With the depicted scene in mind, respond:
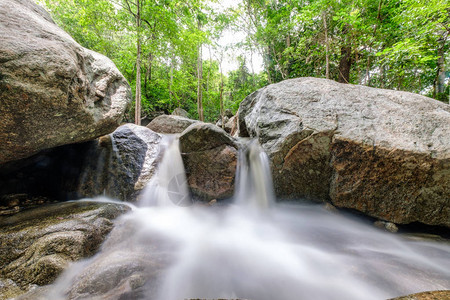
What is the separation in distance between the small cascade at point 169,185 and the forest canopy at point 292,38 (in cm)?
605

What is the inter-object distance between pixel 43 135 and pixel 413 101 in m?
7.16

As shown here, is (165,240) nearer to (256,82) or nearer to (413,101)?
(413,101)

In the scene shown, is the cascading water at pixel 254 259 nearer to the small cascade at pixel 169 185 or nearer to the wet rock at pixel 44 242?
the wet rock at pixel 44 242

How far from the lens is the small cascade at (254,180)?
423 centimetres

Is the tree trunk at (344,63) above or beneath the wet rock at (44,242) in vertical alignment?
above

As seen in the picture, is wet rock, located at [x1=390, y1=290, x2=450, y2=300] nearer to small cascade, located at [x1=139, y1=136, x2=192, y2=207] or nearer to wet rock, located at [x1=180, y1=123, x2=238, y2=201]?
wet rock, located at [x1=180, y1=123, x2=238, y2=201]

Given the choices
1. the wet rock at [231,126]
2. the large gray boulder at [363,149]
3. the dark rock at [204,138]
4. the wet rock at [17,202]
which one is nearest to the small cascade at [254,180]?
the large gray boulder at [363,149]

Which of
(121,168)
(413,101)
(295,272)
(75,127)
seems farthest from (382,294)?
(121,168)

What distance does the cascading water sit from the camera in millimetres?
1901

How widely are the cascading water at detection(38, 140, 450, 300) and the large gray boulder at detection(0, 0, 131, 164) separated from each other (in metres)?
1.93

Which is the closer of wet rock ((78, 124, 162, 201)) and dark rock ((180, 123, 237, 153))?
wet rock ((78, 124, 162, 201))

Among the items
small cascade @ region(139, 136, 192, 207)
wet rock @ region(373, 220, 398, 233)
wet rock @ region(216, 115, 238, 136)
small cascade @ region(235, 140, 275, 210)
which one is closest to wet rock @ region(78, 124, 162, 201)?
small cascade @ region(139, 136, 192, 207)

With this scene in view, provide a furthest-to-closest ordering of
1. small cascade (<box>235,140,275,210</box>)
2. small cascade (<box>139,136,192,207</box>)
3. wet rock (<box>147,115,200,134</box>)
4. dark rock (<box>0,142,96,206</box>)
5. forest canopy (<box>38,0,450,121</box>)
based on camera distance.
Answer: wet rock (<box>147,115,200,134</box>), forest canopy (<box>38,0,450,121</box>), small cascade (<box>139,136,192,207</box>), small cascade (<box>235,140,275,210</box>), dark rock (<box>0,142,96,206</box>)

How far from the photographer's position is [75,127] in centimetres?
297
